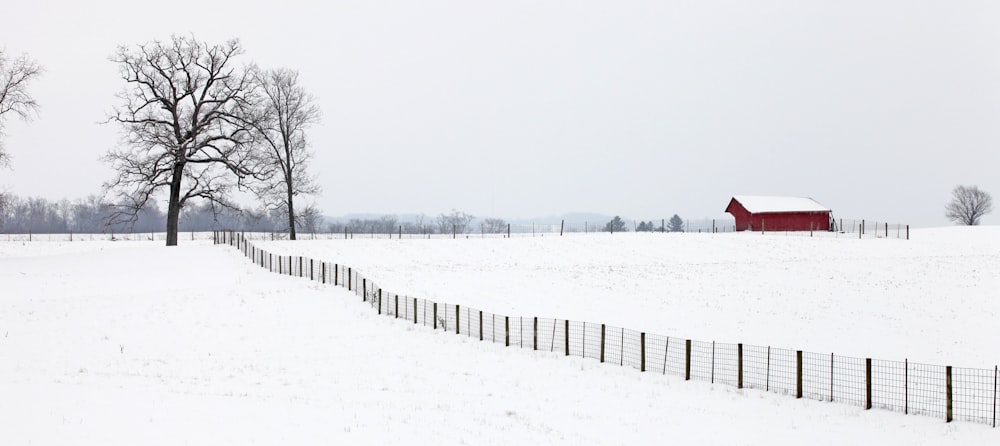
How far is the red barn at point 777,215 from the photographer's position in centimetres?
7888

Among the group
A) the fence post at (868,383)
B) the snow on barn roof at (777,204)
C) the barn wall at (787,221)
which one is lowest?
the fence post at (868,383)

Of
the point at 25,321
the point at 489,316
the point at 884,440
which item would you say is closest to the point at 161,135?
the point at 25,321

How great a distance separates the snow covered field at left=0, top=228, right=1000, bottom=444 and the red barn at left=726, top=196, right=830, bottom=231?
24315mm

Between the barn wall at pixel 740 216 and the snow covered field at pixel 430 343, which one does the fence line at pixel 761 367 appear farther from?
the barn wall at pixel 740 216

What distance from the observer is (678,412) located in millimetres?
16016

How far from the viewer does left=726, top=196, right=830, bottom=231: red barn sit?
78875 mm

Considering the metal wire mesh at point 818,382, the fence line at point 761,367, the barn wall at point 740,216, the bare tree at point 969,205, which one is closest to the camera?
the metal wire mesh at point 818,382

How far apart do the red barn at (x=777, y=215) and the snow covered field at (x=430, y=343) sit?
24.3 meters

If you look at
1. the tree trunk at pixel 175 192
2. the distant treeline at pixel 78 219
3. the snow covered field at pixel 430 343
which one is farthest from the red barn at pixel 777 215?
the distant treeline at pixel 78 219

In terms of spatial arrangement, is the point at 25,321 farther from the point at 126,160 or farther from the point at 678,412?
the point at 126,160

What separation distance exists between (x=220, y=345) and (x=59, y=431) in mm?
11452

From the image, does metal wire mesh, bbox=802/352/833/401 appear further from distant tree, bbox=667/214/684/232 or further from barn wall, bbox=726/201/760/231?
distant tree, bbox=667/214/684/232

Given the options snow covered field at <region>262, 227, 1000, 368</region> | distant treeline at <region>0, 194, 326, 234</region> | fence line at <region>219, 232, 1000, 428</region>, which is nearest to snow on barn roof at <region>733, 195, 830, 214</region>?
snow covered field at <region>262, 227, 1000, 368</region>

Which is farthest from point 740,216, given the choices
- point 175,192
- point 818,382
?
point 818,382
